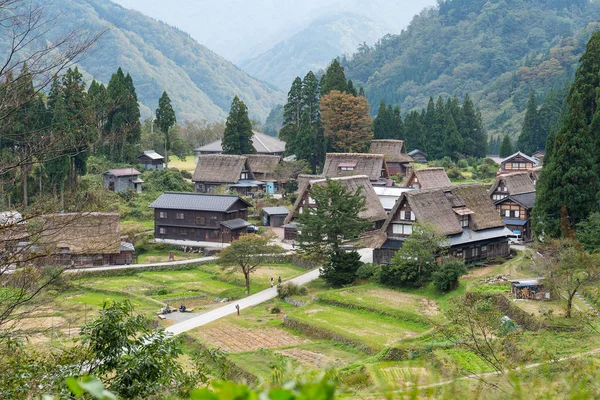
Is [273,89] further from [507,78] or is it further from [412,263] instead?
[412,263]

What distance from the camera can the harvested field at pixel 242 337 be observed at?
22.6 m

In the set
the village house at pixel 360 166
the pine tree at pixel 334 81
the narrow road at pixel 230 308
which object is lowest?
the narrow road at pixel 230 308

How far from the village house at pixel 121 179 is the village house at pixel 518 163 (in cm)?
2656

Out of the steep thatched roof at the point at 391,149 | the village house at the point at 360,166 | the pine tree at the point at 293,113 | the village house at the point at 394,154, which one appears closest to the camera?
the village house at the point at 360,166

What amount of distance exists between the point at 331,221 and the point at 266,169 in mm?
22065

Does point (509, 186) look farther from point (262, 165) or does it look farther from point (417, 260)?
point (262, 165)

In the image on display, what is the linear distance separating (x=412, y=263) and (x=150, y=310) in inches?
428

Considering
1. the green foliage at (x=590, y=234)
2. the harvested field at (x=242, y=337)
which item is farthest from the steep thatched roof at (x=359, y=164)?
the harvested field at (x=242, y=337)

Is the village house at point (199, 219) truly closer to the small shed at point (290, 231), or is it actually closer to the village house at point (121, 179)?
the small shed at point (290, 231)

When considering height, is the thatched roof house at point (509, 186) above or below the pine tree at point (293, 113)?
below

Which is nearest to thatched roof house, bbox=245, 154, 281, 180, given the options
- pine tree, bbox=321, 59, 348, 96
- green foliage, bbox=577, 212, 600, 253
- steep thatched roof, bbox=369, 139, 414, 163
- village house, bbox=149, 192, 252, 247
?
pine tree, bbox=321, 59, 348, 96

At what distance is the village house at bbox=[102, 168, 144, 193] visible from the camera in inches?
1877

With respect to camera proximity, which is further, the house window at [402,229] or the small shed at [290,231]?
the small shed at [290,231]

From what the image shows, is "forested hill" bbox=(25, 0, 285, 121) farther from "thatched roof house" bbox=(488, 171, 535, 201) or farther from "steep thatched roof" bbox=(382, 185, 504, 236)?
"steep thatched roof" bbox=(382, 185, 504, 236)
